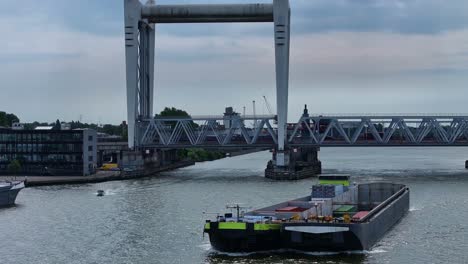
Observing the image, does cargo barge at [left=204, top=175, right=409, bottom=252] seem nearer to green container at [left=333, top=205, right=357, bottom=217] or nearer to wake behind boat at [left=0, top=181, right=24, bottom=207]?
green container at [left=333, top=205, right=357, bottom=217]

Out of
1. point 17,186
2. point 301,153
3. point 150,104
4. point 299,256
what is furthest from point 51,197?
point 301,153

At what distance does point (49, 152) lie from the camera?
263 feet

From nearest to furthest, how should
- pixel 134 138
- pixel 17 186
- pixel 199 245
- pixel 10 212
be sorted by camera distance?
pixel 199 245 < pixel 10 212 < pixel 17 186 < pixel 134 138

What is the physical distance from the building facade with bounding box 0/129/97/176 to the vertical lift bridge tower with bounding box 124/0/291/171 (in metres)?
8.80

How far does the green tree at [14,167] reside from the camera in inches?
3076

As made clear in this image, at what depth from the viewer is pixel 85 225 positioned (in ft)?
138

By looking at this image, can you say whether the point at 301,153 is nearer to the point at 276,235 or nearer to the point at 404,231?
the point at 404,231

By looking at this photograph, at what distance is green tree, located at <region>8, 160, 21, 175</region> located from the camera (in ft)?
256

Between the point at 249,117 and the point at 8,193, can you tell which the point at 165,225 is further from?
the point at 249,117

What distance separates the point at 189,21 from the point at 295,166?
18910 mm

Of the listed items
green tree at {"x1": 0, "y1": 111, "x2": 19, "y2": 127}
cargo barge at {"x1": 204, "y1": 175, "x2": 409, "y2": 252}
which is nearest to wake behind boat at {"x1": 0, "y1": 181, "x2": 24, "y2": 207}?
cargo barge at {"x1": 204, "y1": 175, "x2": 409, "y2": 252}

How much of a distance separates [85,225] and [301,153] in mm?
57136

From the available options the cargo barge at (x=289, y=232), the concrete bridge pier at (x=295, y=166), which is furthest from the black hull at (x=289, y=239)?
the concrete bridge pier at (x=295, y=166)

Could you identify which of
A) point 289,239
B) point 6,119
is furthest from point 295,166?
point 6,119
